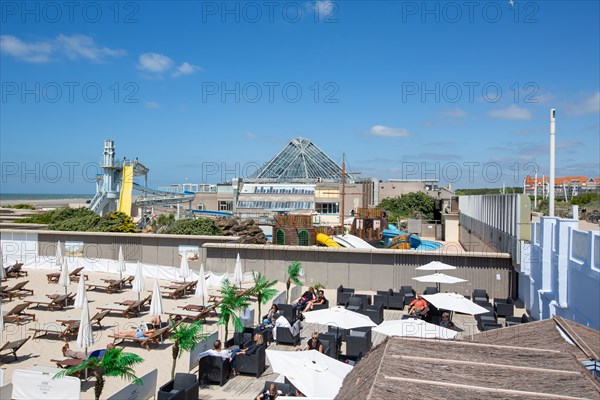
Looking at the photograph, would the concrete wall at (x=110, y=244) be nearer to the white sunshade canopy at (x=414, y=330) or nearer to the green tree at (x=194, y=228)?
the green tree at (x=194, y=228)

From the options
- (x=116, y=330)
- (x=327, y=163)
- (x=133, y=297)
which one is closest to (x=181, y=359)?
(x=116, y=330)

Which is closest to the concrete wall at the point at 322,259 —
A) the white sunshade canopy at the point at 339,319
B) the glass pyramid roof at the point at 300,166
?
the white sunshade canopy at the point at 339,319

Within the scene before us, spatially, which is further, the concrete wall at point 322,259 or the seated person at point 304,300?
the concrete wall at point 322,259

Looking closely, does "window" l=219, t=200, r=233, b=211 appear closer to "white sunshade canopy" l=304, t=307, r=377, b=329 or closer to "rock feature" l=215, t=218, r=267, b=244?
"rock feature" l=215, t=218, r=267, b=244

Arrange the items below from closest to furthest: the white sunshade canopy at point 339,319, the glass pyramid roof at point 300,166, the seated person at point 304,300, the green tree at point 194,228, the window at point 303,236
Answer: the white sunshade canopy at point 339,319 → the seated person at point 304,300 → the green tree at point 194,228 → the window at point 303,236 → the glass pyramid roof at point 300,166

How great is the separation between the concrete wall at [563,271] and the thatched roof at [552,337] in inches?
133

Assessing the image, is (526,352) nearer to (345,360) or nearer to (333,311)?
(345,360)

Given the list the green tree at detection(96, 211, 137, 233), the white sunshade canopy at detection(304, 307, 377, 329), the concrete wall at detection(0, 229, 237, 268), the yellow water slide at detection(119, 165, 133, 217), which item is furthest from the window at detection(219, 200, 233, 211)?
the white sunshade canopy at detection(304, 307, 377, 329)

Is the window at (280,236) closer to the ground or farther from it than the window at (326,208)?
closer to the ground

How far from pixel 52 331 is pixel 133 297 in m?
5.93

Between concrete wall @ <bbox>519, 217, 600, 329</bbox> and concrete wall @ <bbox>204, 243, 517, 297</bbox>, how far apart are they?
95.6 inches

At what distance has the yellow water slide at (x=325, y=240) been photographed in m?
27.6

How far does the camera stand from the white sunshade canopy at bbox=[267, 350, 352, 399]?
7824 mm

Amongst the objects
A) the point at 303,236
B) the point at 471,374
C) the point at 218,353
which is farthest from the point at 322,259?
the point at 471,374
